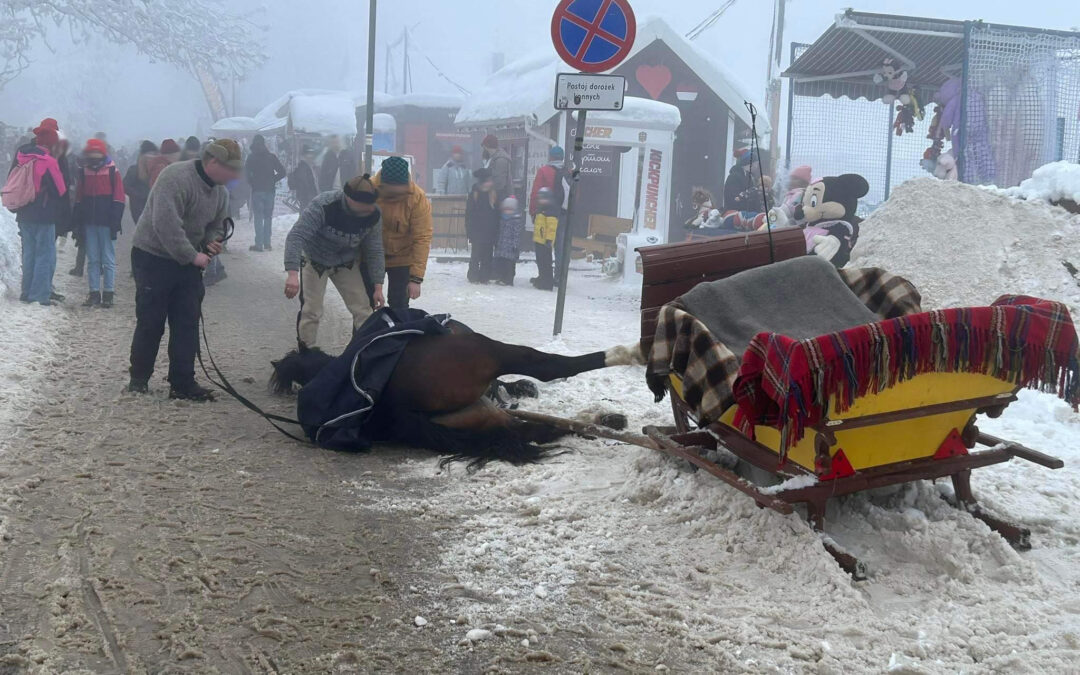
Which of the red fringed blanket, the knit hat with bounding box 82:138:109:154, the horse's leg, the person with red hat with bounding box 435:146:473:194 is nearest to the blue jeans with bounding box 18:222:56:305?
the knit hat with bounding box 82:138:109:154

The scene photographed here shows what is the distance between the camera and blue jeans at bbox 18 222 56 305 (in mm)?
10297

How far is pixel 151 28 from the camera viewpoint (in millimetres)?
34406

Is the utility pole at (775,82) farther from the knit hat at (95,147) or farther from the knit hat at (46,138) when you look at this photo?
the knit hat at (46,138)

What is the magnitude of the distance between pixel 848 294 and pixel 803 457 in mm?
961

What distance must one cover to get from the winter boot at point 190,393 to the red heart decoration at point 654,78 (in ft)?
49.7

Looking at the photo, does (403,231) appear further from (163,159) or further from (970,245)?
(163,159)

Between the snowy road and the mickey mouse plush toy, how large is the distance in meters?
3.05

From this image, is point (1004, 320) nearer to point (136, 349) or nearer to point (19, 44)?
point (136, 349)

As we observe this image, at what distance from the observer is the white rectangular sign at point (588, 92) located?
26.9ft

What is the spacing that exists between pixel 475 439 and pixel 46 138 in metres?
7.67

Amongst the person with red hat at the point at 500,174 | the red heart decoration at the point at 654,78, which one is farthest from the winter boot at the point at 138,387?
the red heart decoration at the point at 654,78

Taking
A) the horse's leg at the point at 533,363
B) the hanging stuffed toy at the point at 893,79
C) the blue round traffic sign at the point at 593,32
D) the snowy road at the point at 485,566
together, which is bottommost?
the snowy road at the point at 485,566

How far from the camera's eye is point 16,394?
665cm

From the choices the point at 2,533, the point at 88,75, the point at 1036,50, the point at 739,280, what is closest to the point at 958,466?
the point at 739,280
